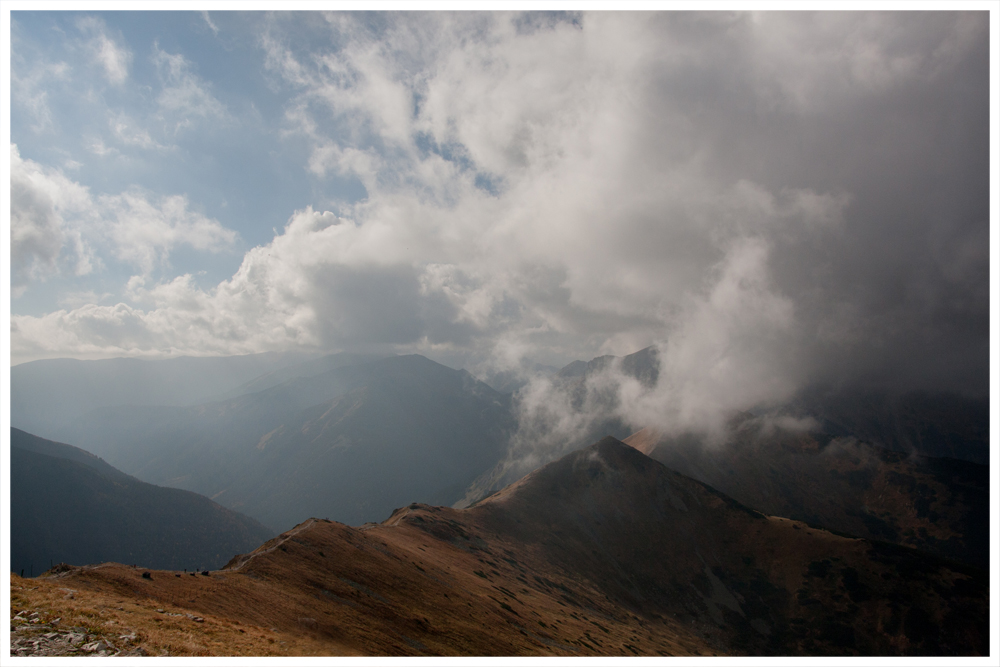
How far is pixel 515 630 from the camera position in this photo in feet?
183

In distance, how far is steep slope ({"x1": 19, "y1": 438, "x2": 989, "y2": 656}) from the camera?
134ft

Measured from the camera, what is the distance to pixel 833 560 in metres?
126

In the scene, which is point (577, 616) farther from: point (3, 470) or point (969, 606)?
point (969, 606)

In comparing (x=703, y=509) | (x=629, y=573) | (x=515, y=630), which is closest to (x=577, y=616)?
(x=515, y=630)

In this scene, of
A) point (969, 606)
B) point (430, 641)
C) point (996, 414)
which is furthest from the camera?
point (969, 606)

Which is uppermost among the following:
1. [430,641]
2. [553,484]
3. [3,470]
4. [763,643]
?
[553,484]

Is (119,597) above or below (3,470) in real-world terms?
below

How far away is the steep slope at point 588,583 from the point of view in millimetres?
40875

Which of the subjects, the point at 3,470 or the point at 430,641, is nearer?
the point at 3,470

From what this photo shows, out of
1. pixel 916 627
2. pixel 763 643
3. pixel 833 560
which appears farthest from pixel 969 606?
pixel 763 643

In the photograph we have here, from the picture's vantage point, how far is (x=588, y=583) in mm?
116938

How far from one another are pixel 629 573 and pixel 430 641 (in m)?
114

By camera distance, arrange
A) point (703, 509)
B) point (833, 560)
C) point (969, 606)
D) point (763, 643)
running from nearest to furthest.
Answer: point (969, 606), point (763, 643), point (833, 560), point (703, 509)

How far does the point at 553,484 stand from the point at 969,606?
391 feet
